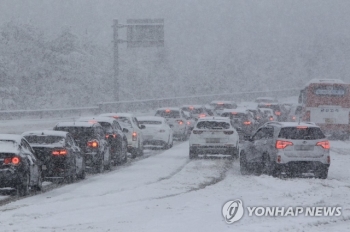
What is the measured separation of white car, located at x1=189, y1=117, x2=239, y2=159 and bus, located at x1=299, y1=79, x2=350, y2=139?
15615 mm

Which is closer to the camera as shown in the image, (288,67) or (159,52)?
(159,52)

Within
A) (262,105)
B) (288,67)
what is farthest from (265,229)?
(288,67)

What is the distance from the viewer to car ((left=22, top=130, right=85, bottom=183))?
2141 centimetres

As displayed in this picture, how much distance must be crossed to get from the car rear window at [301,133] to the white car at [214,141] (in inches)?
315

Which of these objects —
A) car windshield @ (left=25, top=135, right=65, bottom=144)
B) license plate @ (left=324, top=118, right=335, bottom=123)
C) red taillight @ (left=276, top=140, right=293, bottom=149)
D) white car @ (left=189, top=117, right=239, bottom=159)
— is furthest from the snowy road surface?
license plate @ (left=324, top=118, right=335, bottom=123)

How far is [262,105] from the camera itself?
6450 centimetres

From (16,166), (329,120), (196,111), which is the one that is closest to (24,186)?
(16,166)

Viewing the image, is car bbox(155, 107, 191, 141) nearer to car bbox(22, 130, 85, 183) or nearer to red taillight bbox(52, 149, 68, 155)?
car bbox(22, 130, 85, 183)

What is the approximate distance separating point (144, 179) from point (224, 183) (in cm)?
248

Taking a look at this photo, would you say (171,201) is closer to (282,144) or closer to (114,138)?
(282,144)

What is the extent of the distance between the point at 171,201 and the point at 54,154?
562 centimetres

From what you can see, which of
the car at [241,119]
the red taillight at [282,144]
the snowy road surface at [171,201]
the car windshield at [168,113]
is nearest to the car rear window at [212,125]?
the snowy road surface at [171,201]

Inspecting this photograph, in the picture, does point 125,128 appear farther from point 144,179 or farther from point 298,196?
point 298,196

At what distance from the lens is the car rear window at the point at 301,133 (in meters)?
23.4
